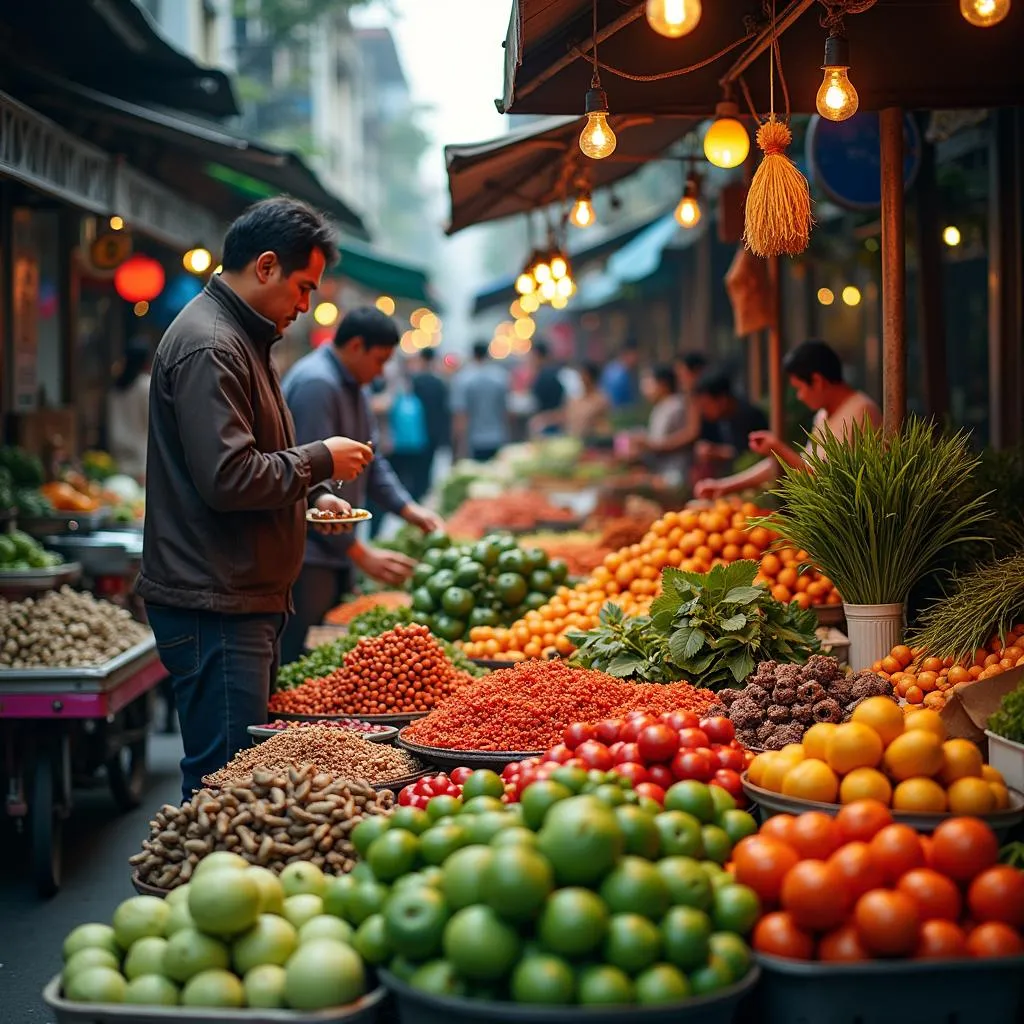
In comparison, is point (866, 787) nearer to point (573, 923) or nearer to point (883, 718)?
point (883, 718)

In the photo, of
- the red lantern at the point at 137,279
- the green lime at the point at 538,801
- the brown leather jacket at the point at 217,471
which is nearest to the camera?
the green lime at the point at 538,801

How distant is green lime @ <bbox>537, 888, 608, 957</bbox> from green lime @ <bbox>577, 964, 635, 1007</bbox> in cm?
5

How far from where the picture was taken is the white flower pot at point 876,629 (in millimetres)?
4820

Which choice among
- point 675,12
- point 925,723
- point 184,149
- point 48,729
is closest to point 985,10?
point 675,12

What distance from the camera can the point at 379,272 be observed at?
17.0 m

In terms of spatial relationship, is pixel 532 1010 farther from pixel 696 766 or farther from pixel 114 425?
pixel 114 425

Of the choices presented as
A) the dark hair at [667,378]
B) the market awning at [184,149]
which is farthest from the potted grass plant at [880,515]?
the dark hair at [667,378]

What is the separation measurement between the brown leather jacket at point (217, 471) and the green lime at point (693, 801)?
69.6 inches

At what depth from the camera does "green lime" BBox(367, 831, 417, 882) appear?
2975 millimetres

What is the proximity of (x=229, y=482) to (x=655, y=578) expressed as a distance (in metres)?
2.52

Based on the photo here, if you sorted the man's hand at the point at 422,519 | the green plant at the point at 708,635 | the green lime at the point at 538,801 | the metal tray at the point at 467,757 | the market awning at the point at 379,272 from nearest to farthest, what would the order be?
the green lime at the point at 538,801, the metal tray at the point at 467,757, the green plant at the point at 708,635, the man's hand at the point at 422,519, the market awning at the point at 379,272

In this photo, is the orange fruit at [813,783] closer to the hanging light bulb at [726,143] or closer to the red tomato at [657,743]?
the red tomato at [657,743]

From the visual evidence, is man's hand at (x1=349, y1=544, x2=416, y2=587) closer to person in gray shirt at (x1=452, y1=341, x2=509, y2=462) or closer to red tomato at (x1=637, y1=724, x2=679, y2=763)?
red tomato at (x1=637, y1=724, x2=679, y2=763)

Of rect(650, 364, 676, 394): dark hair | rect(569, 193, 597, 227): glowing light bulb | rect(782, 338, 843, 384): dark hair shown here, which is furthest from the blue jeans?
rect(650, 364, 676, 394): dark hair
